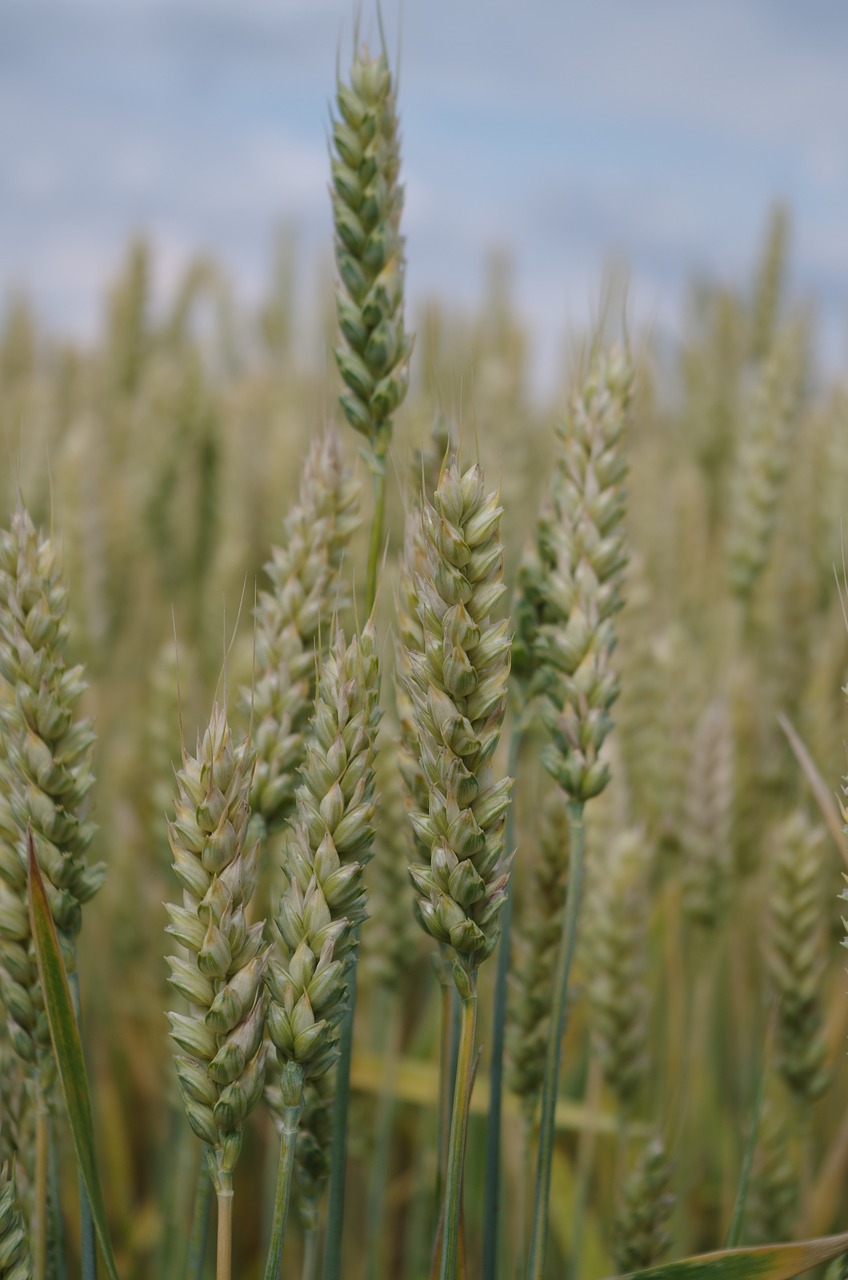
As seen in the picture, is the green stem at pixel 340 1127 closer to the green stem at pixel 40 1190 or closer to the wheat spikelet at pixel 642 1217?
the green stem at pixel 40 1190

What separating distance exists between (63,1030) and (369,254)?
803mm

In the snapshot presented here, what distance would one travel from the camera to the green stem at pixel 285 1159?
0.81 metres

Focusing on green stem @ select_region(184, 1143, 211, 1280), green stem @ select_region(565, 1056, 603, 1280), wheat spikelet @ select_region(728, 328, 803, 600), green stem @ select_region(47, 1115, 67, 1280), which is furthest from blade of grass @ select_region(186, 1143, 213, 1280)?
wheat spikelet @ select_region(728, 328, 803, 600)

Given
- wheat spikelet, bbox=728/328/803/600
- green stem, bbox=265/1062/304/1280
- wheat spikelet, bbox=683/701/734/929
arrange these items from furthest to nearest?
1. wheat spikelet, bbox=728/328/803/600
2. wheat spikelet, bbox=683/701/734/929
3. green stem, bbox=265/1062/304/1280

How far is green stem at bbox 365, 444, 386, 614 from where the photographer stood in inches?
41.5

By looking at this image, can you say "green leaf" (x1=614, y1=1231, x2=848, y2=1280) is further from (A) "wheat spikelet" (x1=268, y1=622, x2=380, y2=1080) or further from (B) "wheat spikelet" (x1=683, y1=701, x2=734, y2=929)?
(B) "wheat spikelet" (x1=683, y1=701, x2=734, y2=929)

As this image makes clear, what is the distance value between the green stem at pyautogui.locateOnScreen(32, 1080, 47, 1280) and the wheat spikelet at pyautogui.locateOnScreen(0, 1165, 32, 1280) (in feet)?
0.17

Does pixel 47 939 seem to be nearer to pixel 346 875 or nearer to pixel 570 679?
pixel 346 875

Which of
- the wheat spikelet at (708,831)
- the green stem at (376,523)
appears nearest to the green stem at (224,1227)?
the green stem at (376,523)

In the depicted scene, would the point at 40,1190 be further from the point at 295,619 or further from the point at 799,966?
the point at 799,966

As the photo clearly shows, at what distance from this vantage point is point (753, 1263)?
0.87 meters

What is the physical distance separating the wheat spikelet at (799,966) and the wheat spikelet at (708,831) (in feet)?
0.57

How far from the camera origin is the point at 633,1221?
1.38 meters

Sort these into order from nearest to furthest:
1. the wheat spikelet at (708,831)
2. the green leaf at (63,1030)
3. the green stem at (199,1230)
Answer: the green leaf at (63,1030) < the green stem at (199,1230) < the wheat spikelet at (708,831)
